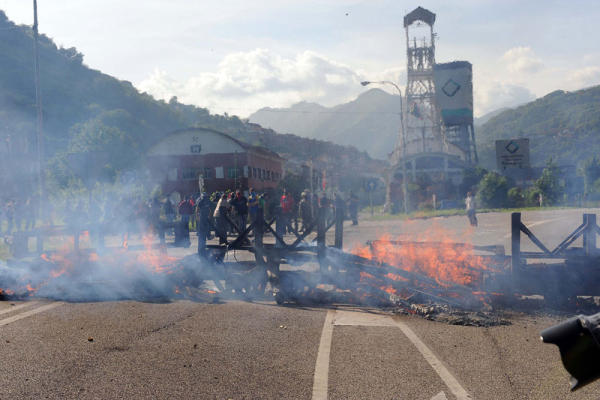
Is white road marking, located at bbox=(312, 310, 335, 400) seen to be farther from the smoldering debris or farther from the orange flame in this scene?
→ the orange flame

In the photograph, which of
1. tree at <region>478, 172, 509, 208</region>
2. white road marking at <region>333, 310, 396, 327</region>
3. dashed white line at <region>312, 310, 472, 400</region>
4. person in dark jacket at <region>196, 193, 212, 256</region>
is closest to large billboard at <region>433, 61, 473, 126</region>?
tree at <region>478, 172, 509, 208</region>

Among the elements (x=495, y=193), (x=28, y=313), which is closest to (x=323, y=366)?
(x=28, y=313)

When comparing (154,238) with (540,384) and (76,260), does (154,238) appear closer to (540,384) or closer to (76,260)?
(76,260)

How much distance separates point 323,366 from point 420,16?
276ft

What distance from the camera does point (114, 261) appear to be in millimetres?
11141

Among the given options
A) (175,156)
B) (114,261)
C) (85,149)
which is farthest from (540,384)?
(85,149)

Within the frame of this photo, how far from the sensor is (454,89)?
7994cm

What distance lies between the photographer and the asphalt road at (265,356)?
16.5 ft

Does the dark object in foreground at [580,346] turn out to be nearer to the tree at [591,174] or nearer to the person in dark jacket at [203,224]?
the person in dark jacket at [203,224]

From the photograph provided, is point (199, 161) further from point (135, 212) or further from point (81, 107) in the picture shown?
point (81, 107)

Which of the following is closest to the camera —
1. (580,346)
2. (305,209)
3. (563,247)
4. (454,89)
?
(580,346)

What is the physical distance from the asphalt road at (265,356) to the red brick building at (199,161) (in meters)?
47.3

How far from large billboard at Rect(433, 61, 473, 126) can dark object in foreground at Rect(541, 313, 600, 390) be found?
81761 millimetres

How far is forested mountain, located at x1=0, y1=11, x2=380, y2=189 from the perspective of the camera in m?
89.8
